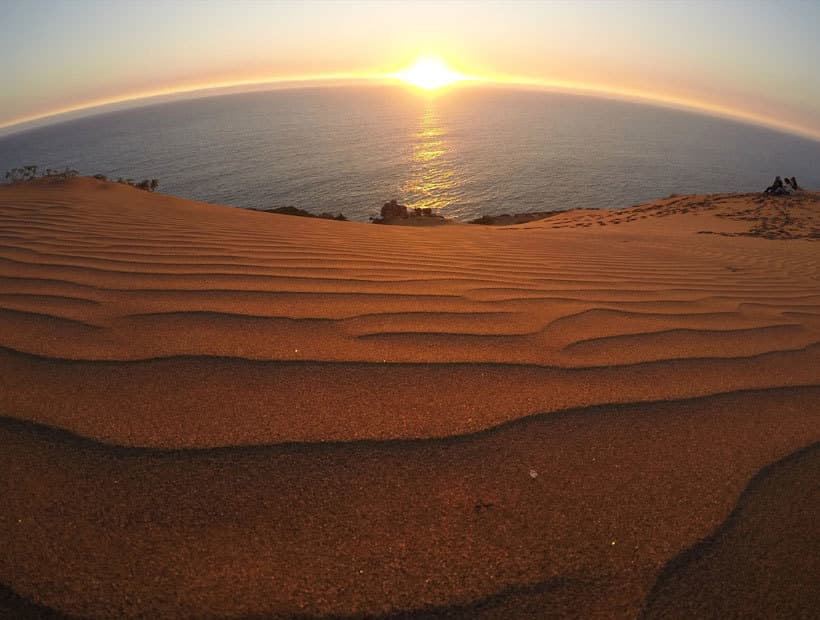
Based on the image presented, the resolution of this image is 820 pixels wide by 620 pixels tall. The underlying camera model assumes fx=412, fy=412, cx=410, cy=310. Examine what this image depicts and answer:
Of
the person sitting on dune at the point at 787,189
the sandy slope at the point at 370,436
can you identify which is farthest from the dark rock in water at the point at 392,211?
the sandy slope at the point at 370,436

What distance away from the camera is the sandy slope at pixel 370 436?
828 mm

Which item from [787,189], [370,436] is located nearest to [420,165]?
[787,189]

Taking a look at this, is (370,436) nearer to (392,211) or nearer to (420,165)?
(392,211)

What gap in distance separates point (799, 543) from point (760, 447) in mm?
403

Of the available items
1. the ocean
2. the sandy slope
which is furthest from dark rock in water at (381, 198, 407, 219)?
the sandy slope

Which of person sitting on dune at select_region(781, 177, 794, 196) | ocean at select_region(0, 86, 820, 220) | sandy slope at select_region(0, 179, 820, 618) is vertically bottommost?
sandy slope at select_region(0, 179, 820, 618)

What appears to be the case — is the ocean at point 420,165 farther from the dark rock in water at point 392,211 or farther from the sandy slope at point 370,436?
the sandy slope at point 370,436

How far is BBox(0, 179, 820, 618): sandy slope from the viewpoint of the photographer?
83 cm

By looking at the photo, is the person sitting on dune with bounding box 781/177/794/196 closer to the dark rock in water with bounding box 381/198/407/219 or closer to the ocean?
the dark rock in water with bounding box 381/198/407/219

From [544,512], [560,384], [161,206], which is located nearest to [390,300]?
[560,384]

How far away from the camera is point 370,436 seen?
1220 millimetres

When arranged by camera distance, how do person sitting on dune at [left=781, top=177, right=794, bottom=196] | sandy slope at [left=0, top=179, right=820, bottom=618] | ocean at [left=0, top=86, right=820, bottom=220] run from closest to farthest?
sandy slope at [left=0, top=179, right=820, bottom=618], person sitting on dune at [left=781, top=177, right=794, bottom=196], ocean at [left=0, top=86, right=820, bottom=220]

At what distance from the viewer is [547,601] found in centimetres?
81

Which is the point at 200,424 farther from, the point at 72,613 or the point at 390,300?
the point at 390,300
